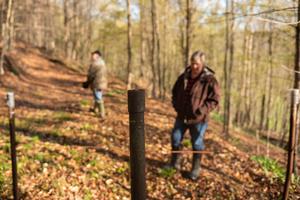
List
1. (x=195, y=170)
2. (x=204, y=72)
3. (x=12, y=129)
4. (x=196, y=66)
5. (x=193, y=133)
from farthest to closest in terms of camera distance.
→ (x=195, y=170)
(x=193, y=133)
(x=204, y=72)
(x=196, y=66)
(x=12, y=129)

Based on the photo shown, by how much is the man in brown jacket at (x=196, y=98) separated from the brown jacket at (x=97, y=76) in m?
3.42

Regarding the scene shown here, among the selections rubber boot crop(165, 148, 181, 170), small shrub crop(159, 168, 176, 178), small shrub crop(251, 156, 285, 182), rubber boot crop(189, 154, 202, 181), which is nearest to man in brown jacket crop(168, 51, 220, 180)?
rubber boot crop(189, 154, 202, 181)

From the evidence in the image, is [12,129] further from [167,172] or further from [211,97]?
[211,97]

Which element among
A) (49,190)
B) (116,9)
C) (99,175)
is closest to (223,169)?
(99,175)

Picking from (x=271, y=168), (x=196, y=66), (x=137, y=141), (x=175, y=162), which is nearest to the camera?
(x=137, y=141)

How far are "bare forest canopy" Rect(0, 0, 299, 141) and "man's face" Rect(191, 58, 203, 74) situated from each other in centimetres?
387

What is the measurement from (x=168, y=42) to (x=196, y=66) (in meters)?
22.2

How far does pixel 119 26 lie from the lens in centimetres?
2248

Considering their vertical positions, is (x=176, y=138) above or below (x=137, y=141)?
below

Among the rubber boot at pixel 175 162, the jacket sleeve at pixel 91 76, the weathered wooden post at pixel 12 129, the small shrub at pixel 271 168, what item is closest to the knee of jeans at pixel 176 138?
the rubber boot at pixel 175 162

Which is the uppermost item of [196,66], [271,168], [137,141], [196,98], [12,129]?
[196,66]

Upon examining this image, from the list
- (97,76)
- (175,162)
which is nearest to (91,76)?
(97,76)

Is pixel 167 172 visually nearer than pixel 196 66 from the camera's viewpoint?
No

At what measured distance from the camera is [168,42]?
26.5 metres
